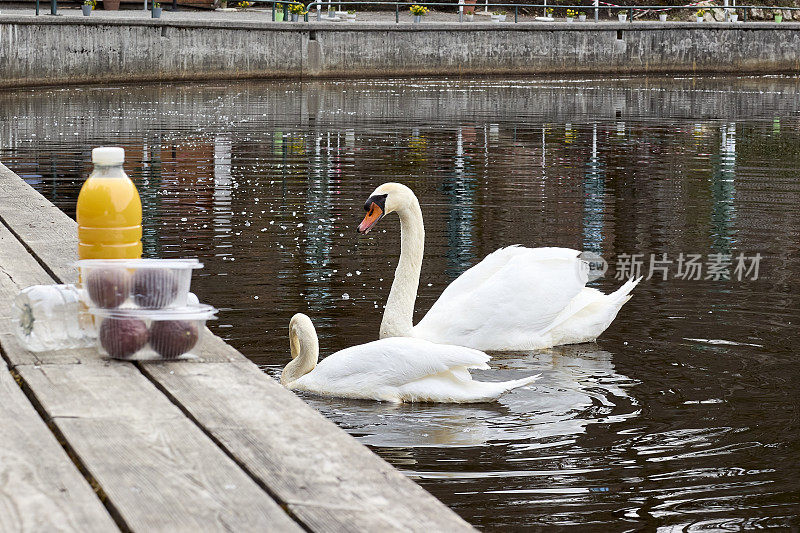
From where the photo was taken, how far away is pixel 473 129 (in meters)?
24.1

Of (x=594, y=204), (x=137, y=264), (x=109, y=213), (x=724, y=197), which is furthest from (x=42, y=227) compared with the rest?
(x=724, y=197)

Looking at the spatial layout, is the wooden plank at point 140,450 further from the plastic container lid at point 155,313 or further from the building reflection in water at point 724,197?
the building reflection in water at point 724,197

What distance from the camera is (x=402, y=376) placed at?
681cm

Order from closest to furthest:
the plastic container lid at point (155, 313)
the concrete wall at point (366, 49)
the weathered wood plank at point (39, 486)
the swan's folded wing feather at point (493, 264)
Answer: the weathered wood plank at point (39, 486) → the plastic container lid at point (155, 313) → the swan's folded wing feather at point (493, 264) → the concrete wall at point (366, 49)

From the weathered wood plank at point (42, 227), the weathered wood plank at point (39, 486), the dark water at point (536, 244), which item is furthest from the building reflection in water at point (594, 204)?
the weathered wood plank at point (39, 486)

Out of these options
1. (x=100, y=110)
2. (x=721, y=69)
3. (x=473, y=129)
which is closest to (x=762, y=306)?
(x=473, y=129)

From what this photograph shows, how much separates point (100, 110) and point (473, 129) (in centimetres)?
780

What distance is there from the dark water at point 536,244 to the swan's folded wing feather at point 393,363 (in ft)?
0.48

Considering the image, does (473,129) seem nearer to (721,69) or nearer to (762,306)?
(762,306)

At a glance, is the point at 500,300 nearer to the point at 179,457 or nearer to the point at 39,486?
the point at 179,457

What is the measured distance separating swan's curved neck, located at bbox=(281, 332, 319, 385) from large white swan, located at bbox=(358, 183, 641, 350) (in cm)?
89

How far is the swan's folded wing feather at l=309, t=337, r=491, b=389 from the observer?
6727 millimetres

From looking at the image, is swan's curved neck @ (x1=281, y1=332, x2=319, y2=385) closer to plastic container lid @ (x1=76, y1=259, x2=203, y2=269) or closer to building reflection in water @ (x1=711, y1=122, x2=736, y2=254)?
plastic container lid @ (x1=76, y1=259, x2=203, y2=269)

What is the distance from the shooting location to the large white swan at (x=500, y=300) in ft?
26.2
